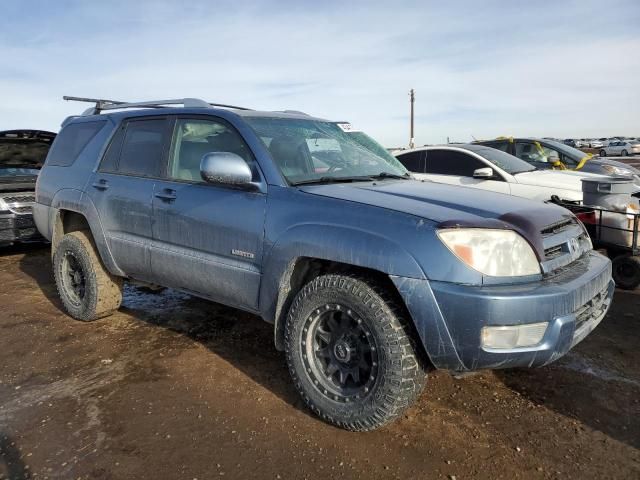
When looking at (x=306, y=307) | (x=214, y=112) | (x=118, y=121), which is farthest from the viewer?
(x=118, y=121)

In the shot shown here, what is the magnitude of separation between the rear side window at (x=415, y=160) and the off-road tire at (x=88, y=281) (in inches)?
199

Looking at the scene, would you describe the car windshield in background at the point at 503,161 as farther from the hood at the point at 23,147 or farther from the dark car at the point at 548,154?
the hood at the point at 23,147

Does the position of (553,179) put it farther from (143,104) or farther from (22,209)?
(22,209)

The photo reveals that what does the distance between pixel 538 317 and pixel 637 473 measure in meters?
0.88

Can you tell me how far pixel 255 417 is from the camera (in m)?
2.98

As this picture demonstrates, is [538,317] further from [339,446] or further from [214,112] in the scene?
[214,112]

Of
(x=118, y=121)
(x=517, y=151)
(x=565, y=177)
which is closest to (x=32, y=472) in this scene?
(x=118, y=121)

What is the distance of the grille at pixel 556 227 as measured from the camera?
281cm

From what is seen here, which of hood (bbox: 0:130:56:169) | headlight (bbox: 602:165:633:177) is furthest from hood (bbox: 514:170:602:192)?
hood (bbox: 0:130:56:169)

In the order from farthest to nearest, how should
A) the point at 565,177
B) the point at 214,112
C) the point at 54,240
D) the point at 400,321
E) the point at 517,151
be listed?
the point at 517,151 < the point at 565,177 < the point at 54,240 < the point at 214,112 < the point at 400,321

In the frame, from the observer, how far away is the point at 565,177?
23.8ft

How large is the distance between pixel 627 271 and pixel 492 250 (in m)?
3.84

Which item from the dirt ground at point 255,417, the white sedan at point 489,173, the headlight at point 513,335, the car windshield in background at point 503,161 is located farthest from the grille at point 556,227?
the car windshield in background at point 503,161

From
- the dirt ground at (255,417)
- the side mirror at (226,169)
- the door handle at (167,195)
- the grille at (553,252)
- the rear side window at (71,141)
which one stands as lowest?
the dirt ground at (255,417)
